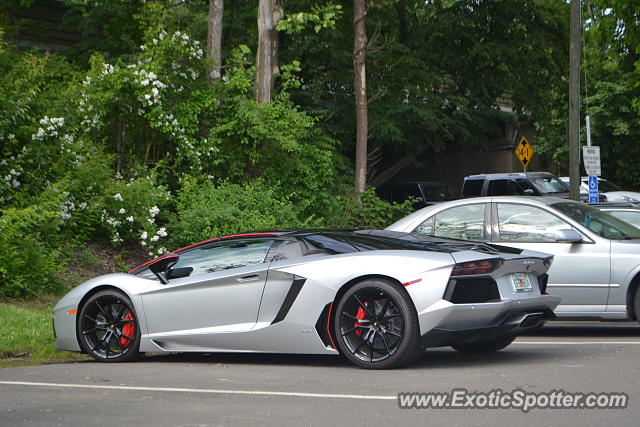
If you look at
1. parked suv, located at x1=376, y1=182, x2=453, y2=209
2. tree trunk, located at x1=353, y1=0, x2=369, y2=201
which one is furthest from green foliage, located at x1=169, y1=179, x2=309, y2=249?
parked suv, located at x1=376, y1=182, x2=453, y2=209

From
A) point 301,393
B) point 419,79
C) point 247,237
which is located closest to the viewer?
point 301,393

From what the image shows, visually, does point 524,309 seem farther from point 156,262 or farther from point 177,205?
point 177,205

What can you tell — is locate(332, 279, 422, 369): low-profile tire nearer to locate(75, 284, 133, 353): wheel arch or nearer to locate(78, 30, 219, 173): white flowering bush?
locate(75, 284, 133, 353): wheel arch

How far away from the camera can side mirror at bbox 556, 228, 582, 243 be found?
414 inches

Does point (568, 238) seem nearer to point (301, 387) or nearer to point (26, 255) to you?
point (301, 387)

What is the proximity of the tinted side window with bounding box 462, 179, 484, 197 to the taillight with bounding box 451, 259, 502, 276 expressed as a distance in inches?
937

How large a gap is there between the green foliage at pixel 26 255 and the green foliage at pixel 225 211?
3.40m

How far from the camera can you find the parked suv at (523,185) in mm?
29984

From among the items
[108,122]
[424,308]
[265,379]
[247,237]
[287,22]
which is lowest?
[265,379]

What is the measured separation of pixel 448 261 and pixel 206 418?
→ 2.74 metres

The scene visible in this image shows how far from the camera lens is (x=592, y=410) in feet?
20.2

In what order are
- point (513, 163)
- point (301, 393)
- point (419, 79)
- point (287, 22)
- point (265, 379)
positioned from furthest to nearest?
point (513, 163)
point (419, 79)
point (287, 22)
point (265, 379)
point (301, 393)

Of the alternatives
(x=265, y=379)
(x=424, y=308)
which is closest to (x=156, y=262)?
(x=265, y=379)

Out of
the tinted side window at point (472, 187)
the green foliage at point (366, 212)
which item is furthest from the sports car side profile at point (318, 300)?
the tinted side window at point (472, 187)
